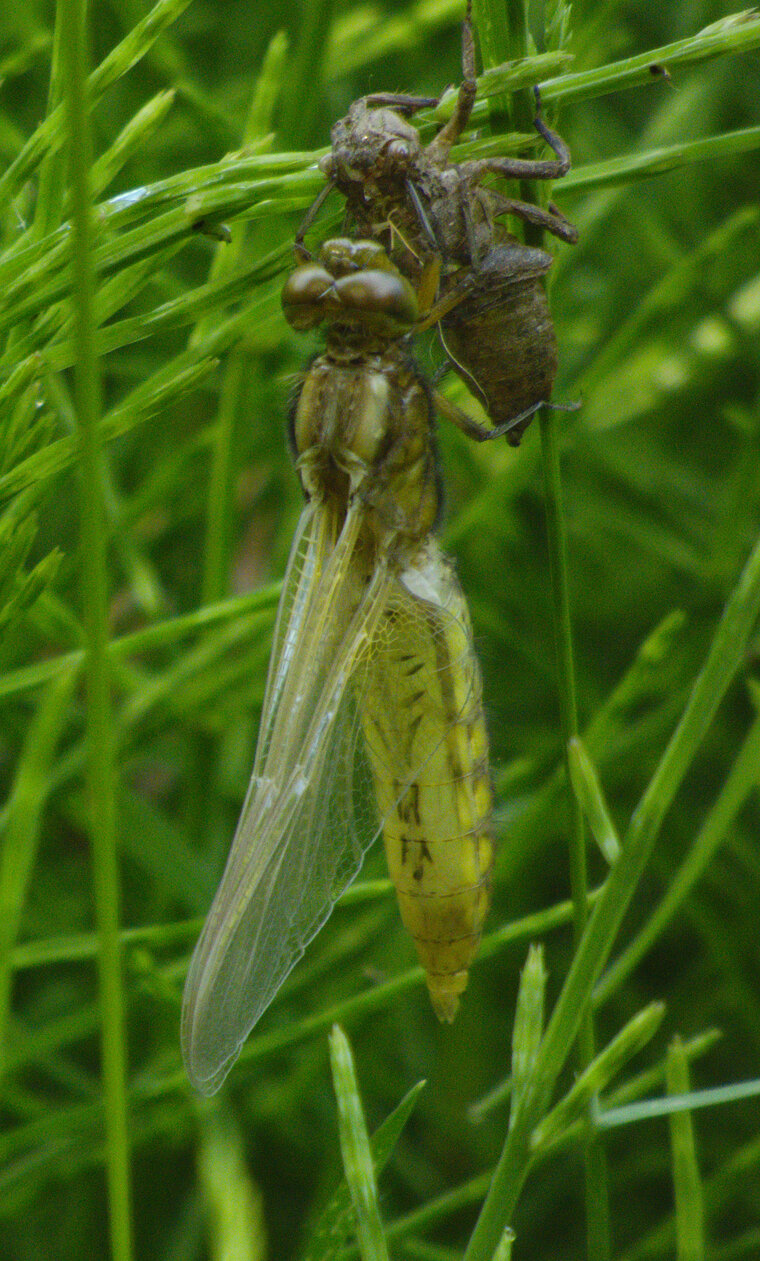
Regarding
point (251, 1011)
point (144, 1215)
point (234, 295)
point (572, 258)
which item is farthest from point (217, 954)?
point (572, 258)

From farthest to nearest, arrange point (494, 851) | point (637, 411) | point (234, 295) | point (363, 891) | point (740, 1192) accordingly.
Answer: point (637, 411)
point (740, 1192)
point (494, 851)
point (363, 891)
point (234, 295)

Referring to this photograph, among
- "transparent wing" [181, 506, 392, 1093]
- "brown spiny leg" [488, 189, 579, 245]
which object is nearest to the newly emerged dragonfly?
"transparent wing" [181, 506, 392, 1093]

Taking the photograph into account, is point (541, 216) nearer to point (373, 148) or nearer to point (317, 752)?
point (373, 148)

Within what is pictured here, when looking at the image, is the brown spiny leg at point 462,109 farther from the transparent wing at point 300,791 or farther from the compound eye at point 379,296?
the transparent wing at point 300,791

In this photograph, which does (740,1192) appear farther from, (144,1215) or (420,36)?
(420,36)

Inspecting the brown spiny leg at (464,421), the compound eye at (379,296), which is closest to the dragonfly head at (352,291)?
the compound eye at (379,296)

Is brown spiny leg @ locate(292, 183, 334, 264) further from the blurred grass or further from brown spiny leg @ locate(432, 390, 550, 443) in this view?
brown spiny leg @ locate(432, 390, 550, 443)
